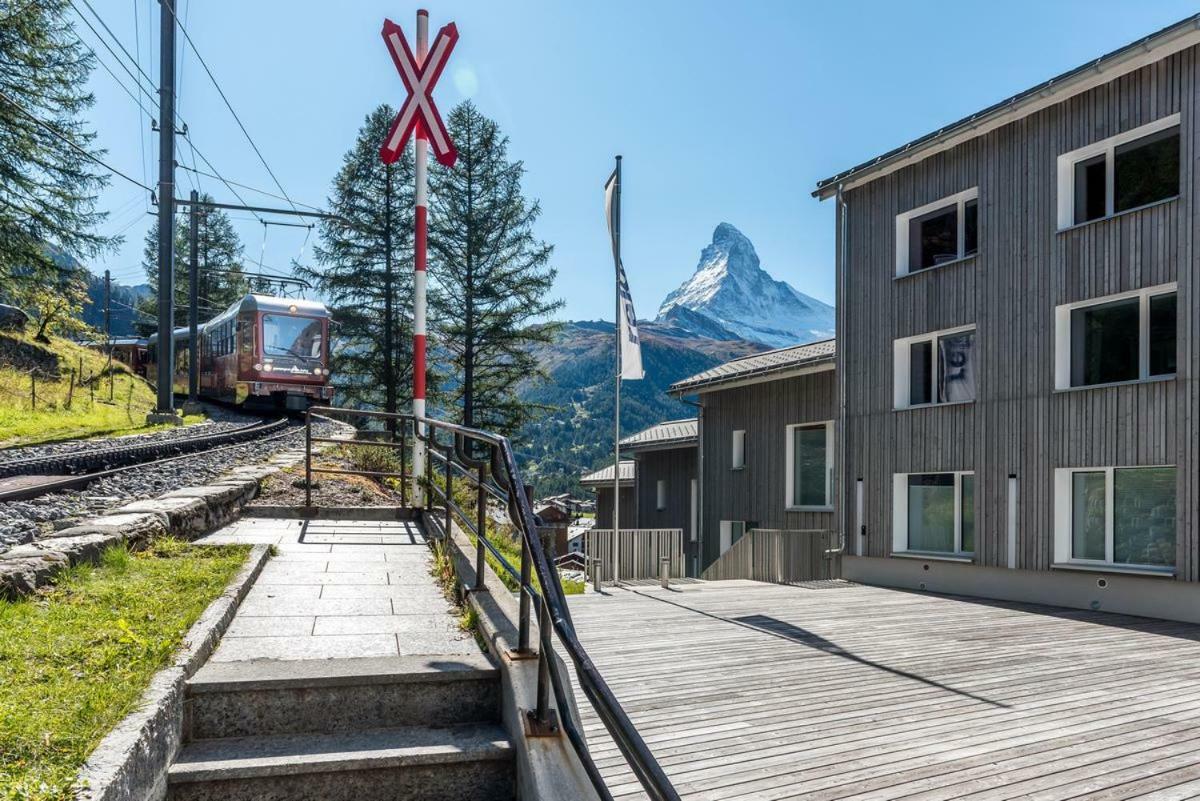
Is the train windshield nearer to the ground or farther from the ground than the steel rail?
farther from the ground

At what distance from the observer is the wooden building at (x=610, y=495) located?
79.4ft

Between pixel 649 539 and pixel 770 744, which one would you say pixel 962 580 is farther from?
pixel 770 744

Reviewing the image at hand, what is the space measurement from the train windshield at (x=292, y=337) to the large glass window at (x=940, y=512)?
14.9 metres

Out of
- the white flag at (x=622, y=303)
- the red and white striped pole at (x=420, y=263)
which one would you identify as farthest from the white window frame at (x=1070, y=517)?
the red and white striped pole at (x=420, y=263)

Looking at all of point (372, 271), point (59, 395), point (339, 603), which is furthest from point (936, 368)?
point (372, 271)

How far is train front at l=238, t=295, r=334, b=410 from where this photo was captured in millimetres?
20219

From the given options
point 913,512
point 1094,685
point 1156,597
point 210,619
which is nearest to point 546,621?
point 210,619

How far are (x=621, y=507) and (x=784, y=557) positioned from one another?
12.0 meters

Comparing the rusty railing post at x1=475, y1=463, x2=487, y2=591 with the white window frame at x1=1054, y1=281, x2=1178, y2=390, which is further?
the white window frame at x1=1054, y1=281, x2=1178, y2=390

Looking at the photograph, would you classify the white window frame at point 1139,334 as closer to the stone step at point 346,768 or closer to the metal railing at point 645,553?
the metal railing at point 645,553

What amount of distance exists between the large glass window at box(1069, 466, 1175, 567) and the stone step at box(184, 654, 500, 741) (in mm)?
9190

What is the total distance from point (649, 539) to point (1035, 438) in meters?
5.78

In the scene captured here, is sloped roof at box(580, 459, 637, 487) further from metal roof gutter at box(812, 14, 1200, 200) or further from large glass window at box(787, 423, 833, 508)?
metal roof gutter at box(812, 14, 1200, 200)

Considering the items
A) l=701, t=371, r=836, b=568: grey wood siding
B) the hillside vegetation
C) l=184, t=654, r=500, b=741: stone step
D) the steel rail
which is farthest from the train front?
l=184, t=654, r=500, b=741: stone step
